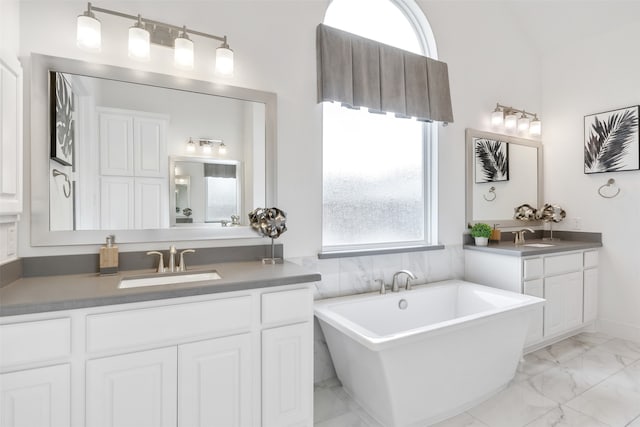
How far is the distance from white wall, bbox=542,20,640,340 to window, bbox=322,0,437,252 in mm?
1756

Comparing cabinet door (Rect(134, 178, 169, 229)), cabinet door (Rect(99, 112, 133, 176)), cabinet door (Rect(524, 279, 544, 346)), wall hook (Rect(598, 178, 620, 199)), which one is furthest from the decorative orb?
wall hook (Rect(598, 178, 620, 199))

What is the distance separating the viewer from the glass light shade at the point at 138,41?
1.73 meters

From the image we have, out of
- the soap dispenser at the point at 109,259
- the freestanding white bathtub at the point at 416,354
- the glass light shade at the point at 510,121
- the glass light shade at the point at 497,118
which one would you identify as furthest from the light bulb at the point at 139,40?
the glass light shade at the point at 510,121

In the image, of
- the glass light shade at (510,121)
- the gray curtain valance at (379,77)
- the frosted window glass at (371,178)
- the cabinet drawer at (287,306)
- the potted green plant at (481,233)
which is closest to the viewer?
the cabinet drawer at (287,306)

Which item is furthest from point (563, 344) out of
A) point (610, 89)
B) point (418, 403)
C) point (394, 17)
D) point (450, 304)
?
point (394, 17)

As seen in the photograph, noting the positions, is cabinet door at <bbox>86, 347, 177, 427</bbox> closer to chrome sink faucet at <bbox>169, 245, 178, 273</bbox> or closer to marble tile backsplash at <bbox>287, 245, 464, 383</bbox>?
chrome sink faucet at <bbox>169, 245, 178, 273</bbox>

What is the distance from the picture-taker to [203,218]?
2027 millimetres

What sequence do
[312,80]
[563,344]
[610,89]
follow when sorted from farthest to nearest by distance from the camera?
[610,89] < [563,344] < [312,80]

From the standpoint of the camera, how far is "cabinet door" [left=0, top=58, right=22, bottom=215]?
1.38 metres

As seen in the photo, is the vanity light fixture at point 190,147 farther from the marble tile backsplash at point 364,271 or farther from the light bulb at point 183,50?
the marble tile backsplash at point 364,271

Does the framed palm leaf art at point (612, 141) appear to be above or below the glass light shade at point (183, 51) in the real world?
below

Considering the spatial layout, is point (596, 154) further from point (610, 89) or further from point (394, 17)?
point (394, 17)

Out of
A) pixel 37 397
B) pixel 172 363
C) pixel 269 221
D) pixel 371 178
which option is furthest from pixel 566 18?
pixel 37 397

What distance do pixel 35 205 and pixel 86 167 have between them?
0.95 ft
